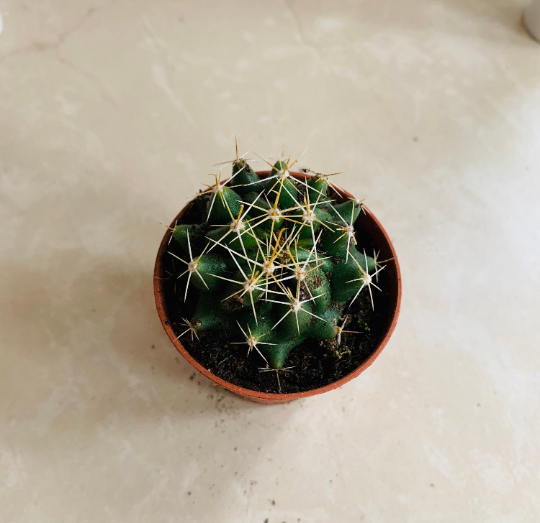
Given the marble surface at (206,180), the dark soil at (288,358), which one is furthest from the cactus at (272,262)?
the marble surface at (206,180)

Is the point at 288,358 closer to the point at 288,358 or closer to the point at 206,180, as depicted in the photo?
the point at 288,358

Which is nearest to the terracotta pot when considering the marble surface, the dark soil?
the dark soil

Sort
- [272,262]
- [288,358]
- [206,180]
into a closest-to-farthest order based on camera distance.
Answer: [272,262], [288,358], [206,180]

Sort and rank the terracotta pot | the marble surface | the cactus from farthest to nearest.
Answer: the marble surface < the terracotta pot < the cactus

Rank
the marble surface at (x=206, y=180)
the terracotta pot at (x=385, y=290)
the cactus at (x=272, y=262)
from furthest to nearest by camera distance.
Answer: the marble surface at (x=206, y=180) < the terracotta pot at (x=385, y=290) < the cactus at (x=272, y=262)

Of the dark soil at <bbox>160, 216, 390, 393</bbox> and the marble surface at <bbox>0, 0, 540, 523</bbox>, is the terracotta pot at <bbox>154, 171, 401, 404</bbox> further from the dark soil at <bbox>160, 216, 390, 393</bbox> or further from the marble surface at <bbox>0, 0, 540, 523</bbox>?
the marble surface at <bbox>0, 0, 540, 523</bbox>

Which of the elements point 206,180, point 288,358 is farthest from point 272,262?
point 206,180

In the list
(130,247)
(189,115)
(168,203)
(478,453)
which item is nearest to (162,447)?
(130,247)

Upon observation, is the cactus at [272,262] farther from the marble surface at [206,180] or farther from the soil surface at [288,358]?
the marble surface at [206,180]
